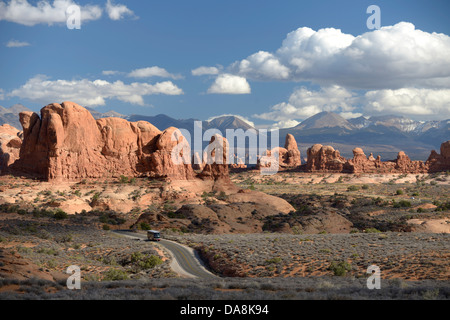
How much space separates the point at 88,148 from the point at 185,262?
33605 millimetres

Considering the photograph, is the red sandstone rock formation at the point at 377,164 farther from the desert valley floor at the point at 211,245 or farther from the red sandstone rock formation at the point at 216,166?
the red sandstone rock formation at the point at 216,166

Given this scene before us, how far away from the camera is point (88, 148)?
59.1 metres

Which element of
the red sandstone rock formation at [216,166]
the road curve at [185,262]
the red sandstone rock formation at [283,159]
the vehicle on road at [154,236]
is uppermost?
the red sandstone rock formation at [283,159]

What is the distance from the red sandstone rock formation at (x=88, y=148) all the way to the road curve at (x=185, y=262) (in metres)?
23.0

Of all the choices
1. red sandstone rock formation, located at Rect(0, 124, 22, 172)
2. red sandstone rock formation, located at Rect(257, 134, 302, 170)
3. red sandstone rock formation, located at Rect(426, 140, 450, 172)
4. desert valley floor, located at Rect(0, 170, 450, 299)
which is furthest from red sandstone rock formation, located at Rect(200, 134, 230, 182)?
red sandstone rock formation, located at Rect(426, 140, 450, 172)

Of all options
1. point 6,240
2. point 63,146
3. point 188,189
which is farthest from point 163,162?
point 6,240

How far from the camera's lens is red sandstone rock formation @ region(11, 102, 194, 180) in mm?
56656

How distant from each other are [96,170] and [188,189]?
13.7m

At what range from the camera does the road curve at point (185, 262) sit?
89.1 feet

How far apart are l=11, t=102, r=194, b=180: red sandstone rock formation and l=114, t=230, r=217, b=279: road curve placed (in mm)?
23044

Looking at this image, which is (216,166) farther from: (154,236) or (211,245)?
(211,245)

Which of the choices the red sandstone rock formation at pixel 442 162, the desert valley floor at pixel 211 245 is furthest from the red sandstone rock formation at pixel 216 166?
the red sandstone rock formation at pixel 442 162

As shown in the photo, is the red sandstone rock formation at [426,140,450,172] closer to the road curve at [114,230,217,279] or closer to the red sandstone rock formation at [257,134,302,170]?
the red sandstone rock formation at [257,134,302,170]
